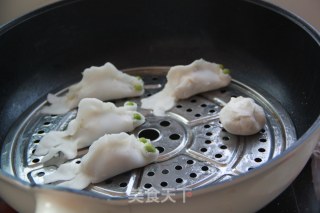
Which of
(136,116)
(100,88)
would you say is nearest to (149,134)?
(136,116)

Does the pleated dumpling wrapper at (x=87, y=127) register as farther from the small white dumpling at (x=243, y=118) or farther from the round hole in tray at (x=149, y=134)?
the small white dumpling at (x=243, y=118)

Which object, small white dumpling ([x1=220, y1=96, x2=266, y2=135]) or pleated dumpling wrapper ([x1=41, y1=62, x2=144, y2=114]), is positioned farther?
pleated dumpling wrapper ([x1=41, y1=62, x2=144, y2=114])

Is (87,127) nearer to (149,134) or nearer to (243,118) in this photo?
(149,134)

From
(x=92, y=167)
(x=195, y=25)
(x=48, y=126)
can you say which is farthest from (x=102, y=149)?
(x=195, y=25)

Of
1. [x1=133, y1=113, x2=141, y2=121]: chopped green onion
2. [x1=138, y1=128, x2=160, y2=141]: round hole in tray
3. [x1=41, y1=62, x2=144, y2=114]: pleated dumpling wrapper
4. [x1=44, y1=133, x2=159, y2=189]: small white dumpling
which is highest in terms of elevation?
[x1=41, y1=62, x2=144, y2=114]: pleated dumpling wrapper

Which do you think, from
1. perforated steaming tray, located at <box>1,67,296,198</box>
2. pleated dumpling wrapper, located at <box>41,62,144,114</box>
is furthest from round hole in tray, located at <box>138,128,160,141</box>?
pleated dumpling wrapper, located at <box>41,62,144,114</box>

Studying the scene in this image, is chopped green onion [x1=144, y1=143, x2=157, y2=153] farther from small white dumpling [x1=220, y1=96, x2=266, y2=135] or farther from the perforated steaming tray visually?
small white dumpling [x1=220, y1=96, x2=266, y2=135]
